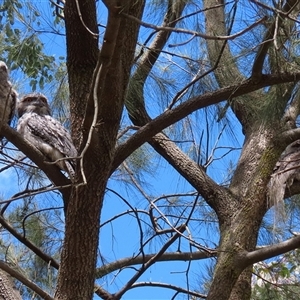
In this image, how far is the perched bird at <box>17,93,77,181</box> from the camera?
2967 mm

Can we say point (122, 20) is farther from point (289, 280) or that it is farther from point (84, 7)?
point (289, 280)

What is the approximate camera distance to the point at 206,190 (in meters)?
2.81

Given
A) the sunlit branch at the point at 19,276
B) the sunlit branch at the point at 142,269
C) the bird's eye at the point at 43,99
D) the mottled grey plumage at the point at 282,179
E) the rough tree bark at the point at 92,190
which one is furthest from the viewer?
the bird's eye at the point at 43,99

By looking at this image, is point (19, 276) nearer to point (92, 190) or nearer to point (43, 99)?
point (92, 190)

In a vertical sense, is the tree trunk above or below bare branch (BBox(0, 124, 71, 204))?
below

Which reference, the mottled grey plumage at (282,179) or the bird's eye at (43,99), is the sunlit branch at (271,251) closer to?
the mottled grey plumage at (282,179)

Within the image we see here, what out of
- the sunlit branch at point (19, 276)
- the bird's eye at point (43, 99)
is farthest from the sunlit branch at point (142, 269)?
the bird's eye at point (43, 99)

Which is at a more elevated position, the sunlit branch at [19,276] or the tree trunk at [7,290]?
the tree trunk at [7,290]

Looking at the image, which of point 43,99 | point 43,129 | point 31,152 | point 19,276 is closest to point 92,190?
point 31,152

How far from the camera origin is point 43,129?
3.07 meters

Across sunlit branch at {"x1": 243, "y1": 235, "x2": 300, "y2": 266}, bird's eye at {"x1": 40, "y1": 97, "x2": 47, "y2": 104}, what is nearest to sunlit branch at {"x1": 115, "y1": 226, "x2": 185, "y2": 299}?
sunlit branch at {"x1": 243, "y1": 235, "x2": 300, "y2": 266}

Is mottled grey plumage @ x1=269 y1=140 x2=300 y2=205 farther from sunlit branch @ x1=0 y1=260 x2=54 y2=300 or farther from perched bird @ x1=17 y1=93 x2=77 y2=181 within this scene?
sunlit branch @ x1=0 y1=260 x2=54 y2=300

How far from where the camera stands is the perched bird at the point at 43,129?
297 cm

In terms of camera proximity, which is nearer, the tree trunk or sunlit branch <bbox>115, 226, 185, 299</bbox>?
the tree trunk
